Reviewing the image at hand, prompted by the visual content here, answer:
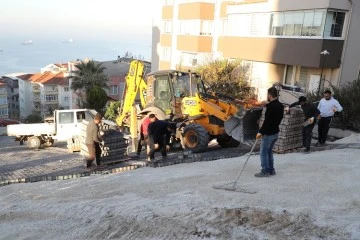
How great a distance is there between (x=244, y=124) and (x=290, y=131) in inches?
50.9

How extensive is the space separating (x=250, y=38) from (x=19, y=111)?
226 feet

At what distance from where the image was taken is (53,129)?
17781 mm

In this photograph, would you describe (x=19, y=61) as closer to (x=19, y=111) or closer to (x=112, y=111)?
(x=19, y=111)

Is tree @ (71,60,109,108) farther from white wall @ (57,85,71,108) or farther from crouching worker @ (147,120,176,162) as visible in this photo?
crouching worker @ (147,120,176,162)

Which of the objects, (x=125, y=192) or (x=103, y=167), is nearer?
(x=125, y=192)

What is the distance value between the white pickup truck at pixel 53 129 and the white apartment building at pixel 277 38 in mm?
11527

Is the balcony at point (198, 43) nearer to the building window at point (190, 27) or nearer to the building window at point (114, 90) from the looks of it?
the building window at point (190, 27)

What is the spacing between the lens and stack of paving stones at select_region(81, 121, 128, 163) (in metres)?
10.6

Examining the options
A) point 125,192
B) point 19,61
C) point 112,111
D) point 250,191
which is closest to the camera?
point 250,191

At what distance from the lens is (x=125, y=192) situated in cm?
719

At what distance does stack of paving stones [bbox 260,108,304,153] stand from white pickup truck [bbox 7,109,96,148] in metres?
10.7

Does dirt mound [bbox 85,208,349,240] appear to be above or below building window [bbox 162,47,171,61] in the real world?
below

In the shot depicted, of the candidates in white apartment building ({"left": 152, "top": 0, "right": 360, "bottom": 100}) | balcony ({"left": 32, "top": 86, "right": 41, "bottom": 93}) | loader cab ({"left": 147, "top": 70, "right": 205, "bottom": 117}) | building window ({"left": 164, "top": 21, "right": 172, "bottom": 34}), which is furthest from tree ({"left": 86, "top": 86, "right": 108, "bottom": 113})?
balcony ({"left": 32, "top": 86, "right": 41, "bottom": 93})

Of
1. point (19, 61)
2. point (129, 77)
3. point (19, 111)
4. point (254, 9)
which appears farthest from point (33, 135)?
point (19, 61)
